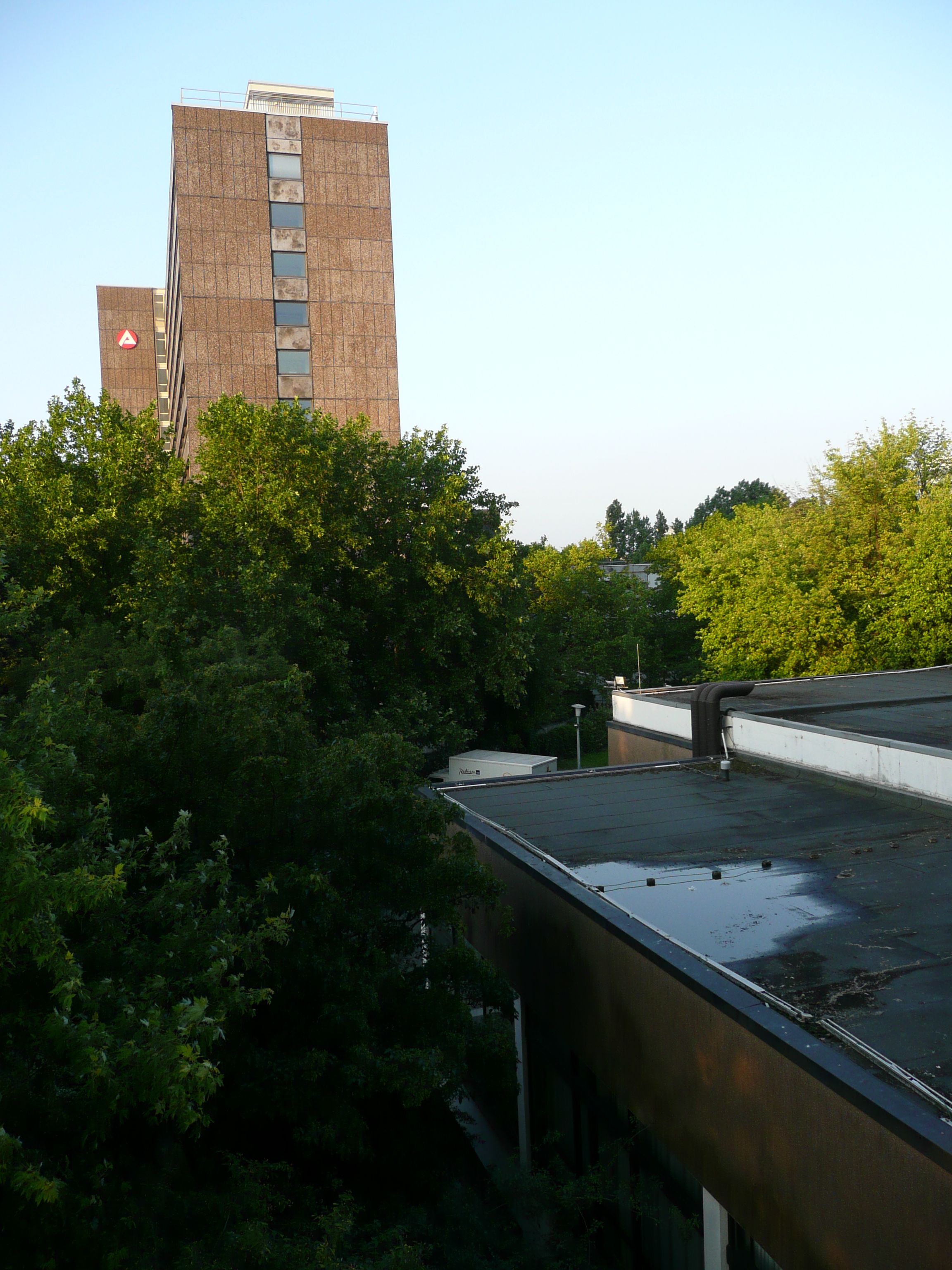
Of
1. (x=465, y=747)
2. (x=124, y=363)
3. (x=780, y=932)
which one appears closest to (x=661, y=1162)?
(x=780, y=932)

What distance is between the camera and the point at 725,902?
31.1 feet

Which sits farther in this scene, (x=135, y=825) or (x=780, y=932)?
(x=135, y=825)

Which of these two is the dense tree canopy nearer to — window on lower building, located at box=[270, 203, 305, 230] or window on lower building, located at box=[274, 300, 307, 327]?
window on lower building, located at box=[274, 300, 307, 327]

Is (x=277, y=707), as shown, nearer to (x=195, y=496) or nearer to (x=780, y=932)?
(x=780, y=932)

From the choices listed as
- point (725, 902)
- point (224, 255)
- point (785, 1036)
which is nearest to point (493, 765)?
point (725, 902)

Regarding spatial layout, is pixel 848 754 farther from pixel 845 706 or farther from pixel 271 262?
pixel 271 262

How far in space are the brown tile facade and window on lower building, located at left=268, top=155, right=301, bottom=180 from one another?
0.74 ft

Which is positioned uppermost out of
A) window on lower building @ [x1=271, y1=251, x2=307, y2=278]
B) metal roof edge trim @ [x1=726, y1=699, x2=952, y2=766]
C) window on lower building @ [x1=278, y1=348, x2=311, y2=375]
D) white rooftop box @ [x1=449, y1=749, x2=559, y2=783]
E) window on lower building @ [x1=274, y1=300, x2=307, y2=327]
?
window on lower building @ [x1=271, y1=251, x2=307, y2=278]

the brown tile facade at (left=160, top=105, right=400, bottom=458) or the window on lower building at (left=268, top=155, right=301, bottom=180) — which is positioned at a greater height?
the window on lower building at (left=268, top=155, right=301, bottom=180)

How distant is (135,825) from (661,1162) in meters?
Result: 6.47

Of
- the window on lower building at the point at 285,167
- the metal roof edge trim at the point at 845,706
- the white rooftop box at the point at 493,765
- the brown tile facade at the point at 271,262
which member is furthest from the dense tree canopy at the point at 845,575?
the window on lower building at the point at 285,167

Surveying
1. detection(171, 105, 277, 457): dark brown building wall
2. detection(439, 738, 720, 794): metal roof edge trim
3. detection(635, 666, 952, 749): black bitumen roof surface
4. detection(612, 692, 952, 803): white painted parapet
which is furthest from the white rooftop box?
detection(171, 105, 277, 457): dark brown building wall

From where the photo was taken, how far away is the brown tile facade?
135ft

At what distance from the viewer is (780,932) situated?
28.2 feet
